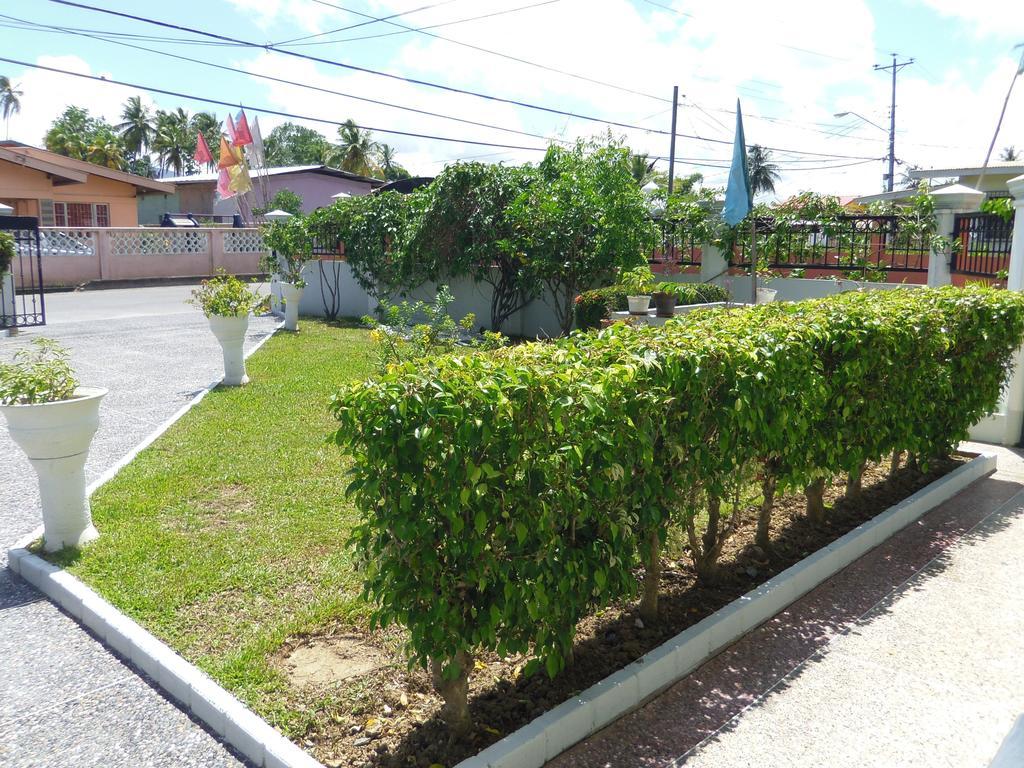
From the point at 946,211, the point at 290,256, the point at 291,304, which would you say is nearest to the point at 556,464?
the point at 946,211

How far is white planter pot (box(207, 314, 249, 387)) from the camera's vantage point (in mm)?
9797

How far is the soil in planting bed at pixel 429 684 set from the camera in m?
3.15

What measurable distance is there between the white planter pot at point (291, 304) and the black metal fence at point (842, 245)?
319 inches

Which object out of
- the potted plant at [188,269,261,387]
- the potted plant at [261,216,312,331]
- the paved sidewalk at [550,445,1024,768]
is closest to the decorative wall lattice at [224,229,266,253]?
the potted plant at [261,216,312,331]

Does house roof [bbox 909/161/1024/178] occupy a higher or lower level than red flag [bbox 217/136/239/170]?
lower

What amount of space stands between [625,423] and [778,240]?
11.2 metres

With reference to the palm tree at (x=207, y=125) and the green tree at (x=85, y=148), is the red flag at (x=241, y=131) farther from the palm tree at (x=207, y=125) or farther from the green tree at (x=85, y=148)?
the palm tree at (x=207, y=125)

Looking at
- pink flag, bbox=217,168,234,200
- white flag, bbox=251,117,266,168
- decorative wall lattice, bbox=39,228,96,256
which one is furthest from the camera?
white flag, bbox=251,117,266,168

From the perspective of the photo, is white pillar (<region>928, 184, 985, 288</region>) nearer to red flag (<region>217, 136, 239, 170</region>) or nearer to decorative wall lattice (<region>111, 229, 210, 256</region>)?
decorative wall lattice (<region>111, 229, 210, 256</region>)

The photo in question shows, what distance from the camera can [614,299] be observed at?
40.1ft

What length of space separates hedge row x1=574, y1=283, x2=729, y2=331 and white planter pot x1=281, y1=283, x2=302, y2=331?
584 centimetres

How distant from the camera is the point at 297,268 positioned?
1681 cm

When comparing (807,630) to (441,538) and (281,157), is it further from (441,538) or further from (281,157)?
(281,157)

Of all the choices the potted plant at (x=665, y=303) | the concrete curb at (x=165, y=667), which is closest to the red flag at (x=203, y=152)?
the potted plant at (x=665, y=303)
